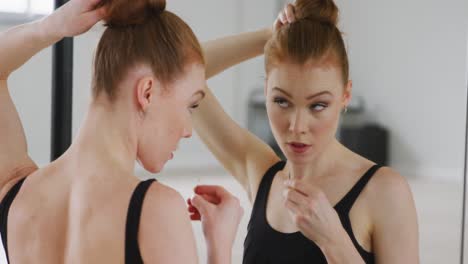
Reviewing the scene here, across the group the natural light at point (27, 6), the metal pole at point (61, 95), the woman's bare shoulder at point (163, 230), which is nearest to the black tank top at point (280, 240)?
the woman's bare shoulder at point (163, 230)

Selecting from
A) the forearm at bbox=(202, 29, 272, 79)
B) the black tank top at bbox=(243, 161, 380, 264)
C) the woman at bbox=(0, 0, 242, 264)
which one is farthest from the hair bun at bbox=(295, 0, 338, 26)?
the woman at bbox=(0, 0, 242, 264)

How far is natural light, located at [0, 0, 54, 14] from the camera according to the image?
114 inches

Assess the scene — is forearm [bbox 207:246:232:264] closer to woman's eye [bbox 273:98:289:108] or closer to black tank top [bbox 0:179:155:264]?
black tank top [bbox 0:179:155:264]

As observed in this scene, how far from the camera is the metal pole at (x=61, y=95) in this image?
2.78 meters

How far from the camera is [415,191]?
2.69 m

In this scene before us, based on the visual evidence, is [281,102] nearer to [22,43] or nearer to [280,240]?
[280,240]

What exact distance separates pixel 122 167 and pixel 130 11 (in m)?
0.21

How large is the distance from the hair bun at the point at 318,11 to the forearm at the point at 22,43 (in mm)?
522

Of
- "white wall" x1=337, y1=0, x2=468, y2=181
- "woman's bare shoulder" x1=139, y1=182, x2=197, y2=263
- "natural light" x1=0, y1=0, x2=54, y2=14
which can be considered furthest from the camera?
"natural light" x1=0, y1=0, x2=54, y2=14

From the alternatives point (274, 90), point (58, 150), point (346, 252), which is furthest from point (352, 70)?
point (346, 252)

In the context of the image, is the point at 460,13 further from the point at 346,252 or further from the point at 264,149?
the point at 346,252

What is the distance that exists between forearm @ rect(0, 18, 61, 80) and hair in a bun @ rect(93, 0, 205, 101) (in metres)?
0.11

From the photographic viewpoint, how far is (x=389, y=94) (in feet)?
8.76

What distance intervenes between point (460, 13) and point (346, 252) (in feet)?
4.89
